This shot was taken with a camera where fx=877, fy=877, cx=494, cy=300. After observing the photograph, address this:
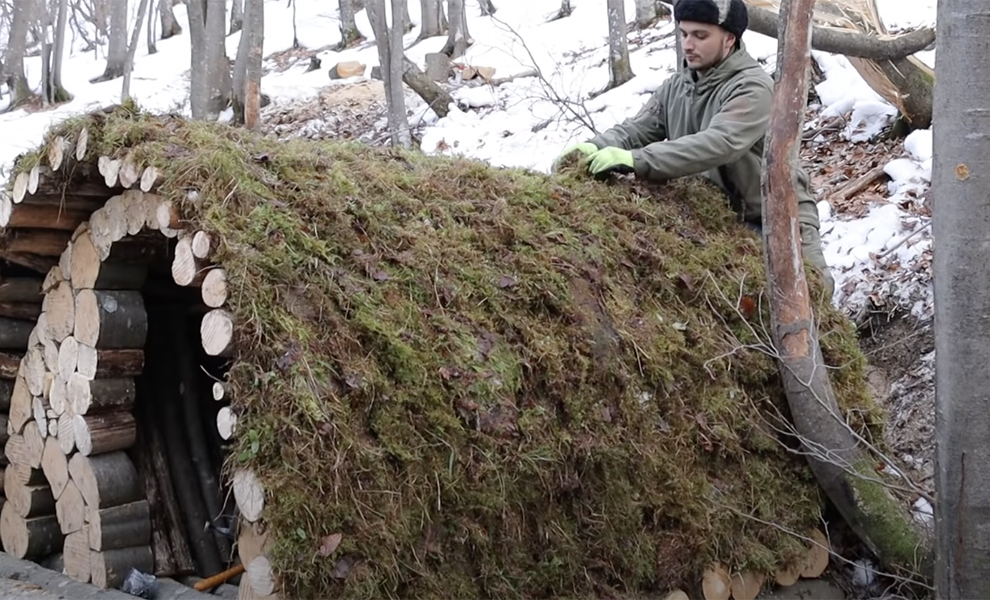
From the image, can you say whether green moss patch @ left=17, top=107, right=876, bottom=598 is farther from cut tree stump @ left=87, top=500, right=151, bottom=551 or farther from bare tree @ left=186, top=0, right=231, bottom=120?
bare tree @ left=186, top=0, right=231, bottom=120

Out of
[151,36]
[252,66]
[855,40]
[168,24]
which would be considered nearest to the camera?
[855,40]

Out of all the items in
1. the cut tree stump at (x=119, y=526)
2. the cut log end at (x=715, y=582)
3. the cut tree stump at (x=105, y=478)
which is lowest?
the cut log end at (x=715, y=582)

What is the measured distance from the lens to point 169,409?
465 cm

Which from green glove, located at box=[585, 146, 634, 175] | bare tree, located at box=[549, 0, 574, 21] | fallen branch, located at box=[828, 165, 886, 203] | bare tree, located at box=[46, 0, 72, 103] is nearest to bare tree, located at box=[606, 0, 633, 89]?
fallen branch, located at box=[828, 165, 886, 203]

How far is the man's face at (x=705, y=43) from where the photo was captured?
4672 mm

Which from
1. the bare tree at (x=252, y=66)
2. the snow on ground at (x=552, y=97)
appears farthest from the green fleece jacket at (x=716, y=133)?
the bare tree at (x=252, y=66)

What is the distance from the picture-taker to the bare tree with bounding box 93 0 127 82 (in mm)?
22641

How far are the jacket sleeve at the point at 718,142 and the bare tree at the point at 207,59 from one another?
394 inches

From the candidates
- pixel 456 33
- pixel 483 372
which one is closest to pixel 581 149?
pixel 483 372

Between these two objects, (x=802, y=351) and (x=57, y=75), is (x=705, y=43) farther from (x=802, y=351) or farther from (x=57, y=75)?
(x=57, y=75)

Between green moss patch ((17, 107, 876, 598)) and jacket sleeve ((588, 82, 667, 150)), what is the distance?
730mm

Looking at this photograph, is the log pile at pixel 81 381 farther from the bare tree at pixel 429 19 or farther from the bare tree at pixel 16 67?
the bare tree at pixel 429 19

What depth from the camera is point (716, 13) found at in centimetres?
459

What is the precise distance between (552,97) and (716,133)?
7397 millimetres
